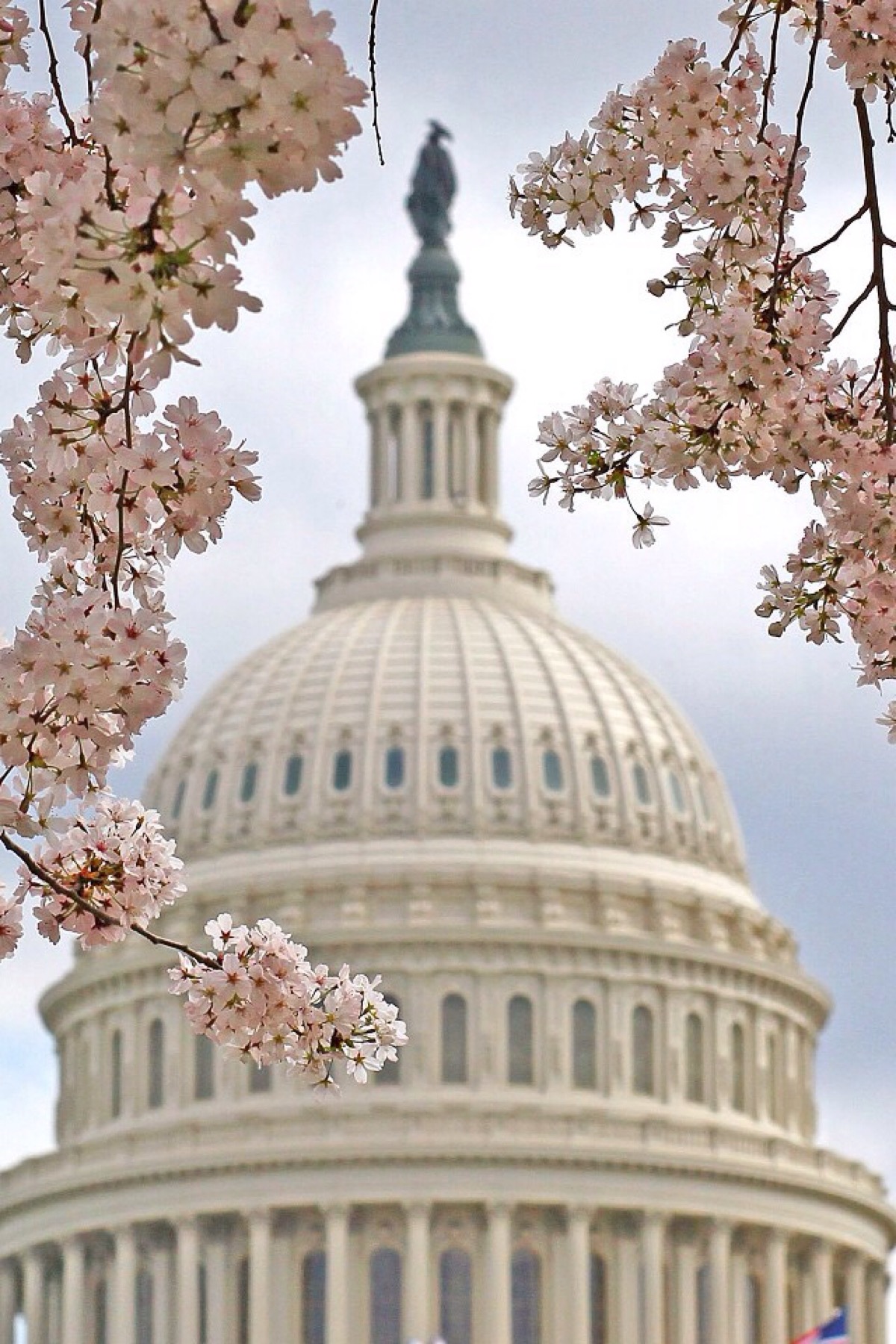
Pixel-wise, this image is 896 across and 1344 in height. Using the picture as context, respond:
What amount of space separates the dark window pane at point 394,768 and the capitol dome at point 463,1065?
122 millimetres

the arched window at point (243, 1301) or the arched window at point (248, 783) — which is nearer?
the arched window at point (243, 1301)

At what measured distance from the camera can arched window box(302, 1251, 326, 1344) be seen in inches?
5620

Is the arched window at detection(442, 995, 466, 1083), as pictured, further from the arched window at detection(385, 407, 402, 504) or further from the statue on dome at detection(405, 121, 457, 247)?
the statue on dome at detection(405, 121, 457, 247)

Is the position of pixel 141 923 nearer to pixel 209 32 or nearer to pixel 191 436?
pixel 191 436

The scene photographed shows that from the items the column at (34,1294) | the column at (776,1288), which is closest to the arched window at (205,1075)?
the column at (34,1294)

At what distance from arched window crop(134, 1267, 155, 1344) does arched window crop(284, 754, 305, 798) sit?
66.1 ft

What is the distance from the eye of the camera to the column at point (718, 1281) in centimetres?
14550

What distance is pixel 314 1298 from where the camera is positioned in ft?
470

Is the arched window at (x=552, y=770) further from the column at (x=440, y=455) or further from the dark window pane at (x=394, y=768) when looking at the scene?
the column at (x=440, y=455)

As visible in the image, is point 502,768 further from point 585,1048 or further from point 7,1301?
point 7,1301

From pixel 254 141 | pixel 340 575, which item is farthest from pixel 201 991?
pixel 340 575

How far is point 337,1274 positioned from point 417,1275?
2.93m

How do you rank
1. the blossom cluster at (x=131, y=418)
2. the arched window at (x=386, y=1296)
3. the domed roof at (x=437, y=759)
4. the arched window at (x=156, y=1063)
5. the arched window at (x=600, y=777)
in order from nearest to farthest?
the blossom cluster at (x=131, y=418) → the arched window at (x=386, y=1296) → the arched window at (x=156, y=1063) → the domed roof at (x=437, y=759) → the arched window at (x=600, y=777)

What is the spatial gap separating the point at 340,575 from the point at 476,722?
17.9m
